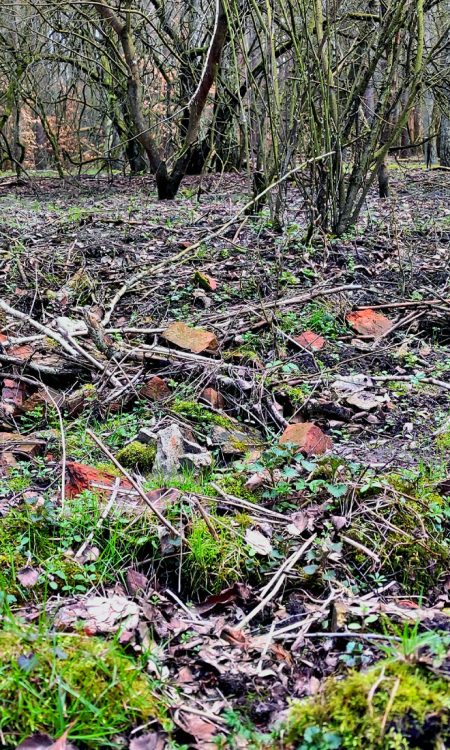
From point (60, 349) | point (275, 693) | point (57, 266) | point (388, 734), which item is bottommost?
point (275, 693)

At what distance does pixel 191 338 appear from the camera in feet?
14.5

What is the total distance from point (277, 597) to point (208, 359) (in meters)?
2.08

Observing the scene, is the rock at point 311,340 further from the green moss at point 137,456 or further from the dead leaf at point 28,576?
the dead leaf at point 28,576

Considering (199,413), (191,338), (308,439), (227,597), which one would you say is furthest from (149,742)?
(191,338)

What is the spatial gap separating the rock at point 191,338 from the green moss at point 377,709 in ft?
9.56

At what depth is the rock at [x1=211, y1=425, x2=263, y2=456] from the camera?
130 inches

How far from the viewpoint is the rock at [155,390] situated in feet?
12.8

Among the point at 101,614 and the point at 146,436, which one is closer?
the point at 101,614

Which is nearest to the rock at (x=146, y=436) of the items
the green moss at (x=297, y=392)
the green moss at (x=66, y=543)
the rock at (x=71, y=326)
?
the green moss at (x=66, y=543)

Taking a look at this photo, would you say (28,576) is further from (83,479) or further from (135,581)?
(83,479)

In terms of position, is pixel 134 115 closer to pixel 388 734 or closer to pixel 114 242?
pixel 114 242

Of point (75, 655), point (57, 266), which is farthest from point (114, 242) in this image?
point (75, 655)

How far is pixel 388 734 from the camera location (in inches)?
57.2

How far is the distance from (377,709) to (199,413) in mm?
2290
